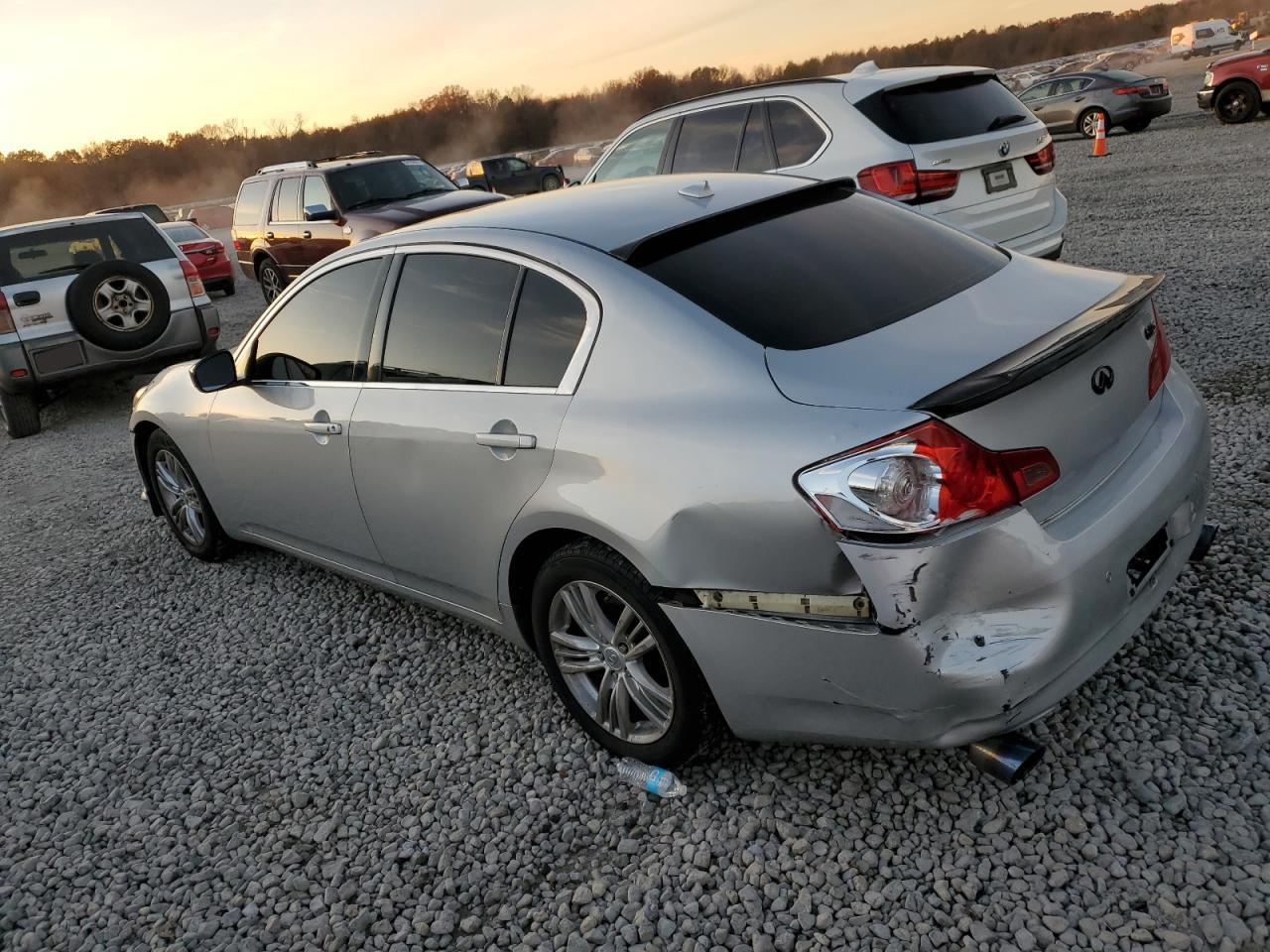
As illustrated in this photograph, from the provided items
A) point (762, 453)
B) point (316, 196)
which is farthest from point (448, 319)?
point (316, 196)

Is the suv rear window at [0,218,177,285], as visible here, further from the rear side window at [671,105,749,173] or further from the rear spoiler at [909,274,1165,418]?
the rear spoiler at [909,274,1165,418]

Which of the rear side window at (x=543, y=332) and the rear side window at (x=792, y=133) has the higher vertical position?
the rear side window at (x=792, y=133)

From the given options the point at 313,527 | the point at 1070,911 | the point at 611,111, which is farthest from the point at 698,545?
the point at 611,111

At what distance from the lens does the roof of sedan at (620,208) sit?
2.99m

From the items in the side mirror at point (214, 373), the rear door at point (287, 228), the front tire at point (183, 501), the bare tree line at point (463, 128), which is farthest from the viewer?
the bare tree line at point (463, 128)

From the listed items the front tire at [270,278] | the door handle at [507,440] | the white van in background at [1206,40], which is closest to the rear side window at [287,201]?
the front tire at [270,278]

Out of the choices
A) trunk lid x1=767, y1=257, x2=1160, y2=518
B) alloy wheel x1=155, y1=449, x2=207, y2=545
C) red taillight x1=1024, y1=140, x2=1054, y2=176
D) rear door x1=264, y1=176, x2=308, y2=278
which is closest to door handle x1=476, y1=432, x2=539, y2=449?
trunk lid x1=767, y1=257, x2=1160, y2=518

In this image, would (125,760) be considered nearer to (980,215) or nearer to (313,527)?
(313,527)

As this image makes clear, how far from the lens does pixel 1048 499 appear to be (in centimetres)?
225

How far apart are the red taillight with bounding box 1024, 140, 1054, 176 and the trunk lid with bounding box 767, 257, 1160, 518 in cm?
390

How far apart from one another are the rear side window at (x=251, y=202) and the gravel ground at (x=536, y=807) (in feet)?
33.1

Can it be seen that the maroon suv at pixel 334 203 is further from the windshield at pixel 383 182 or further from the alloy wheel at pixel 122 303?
the alloy wheel at pixel 122 303

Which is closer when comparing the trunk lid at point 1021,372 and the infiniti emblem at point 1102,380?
the trunk lid at point 1021,372

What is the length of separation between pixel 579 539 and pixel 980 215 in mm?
4346
